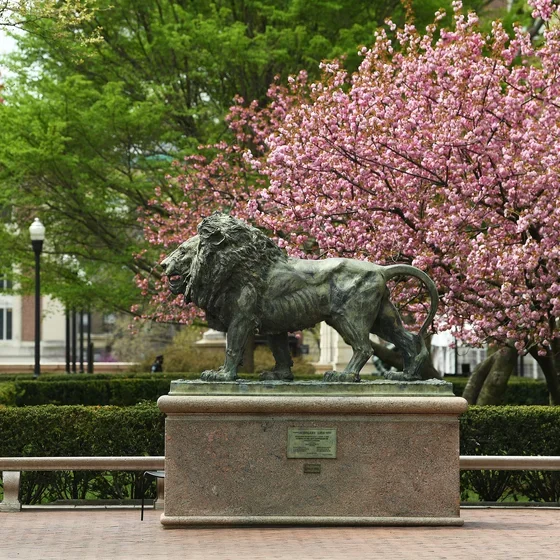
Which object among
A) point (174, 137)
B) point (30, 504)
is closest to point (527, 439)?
point (30, 504)

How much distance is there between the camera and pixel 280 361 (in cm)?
1195

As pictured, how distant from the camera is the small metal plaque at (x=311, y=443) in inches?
444

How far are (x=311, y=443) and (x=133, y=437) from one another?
13.5 ft

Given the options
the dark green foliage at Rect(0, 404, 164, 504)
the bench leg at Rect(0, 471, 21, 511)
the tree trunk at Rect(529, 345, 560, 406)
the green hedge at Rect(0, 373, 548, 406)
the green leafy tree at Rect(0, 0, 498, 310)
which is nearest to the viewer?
the bench leg at Rect(0, 471, 21, 511)

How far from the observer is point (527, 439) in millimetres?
15000

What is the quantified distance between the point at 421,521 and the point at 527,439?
13.2 feet

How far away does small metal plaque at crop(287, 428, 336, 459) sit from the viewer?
11.3 metres

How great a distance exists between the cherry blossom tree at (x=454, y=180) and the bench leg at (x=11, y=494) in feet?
21.8

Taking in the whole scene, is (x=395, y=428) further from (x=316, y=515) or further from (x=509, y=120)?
(x=509, y=120)

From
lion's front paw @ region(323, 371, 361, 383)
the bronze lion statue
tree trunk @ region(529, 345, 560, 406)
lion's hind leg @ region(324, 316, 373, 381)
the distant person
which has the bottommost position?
the distant person

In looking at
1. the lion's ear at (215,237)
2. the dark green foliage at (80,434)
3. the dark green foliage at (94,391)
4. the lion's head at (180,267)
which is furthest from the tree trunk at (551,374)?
the lion's ear at (215,237)

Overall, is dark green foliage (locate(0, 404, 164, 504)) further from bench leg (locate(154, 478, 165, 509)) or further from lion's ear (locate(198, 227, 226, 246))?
lion's ear (locate(198, 227, 226, 246))

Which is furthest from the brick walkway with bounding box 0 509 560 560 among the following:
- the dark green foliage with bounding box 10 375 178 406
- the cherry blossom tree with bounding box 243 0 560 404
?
the dark green foliage with bounding box 10 375 178 406

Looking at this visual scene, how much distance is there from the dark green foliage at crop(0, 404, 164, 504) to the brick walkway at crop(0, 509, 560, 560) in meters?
2.35
